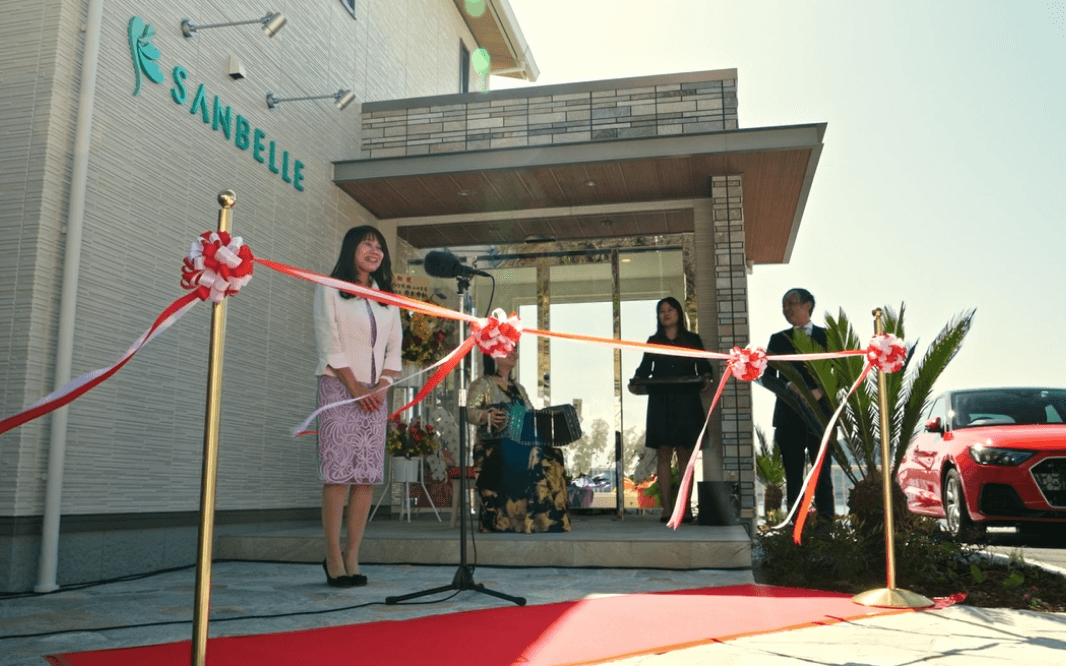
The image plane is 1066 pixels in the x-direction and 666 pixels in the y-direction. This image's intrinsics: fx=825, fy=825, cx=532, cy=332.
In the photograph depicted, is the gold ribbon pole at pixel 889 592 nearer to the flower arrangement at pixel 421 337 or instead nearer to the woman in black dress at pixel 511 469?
the woman in black dress at pixel 511 469

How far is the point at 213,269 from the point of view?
6.97 feet

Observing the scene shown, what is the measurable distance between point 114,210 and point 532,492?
3.13m

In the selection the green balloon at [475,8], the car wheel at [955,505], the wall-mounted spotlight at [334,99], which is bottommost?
the car wheel at [955,505]

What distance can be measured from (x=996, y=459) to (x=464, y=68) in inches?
390

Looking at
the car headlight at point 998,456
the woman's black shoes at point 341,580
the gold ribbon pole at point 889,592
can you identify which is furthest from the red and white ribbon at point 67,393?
the car headlight at point 998,456

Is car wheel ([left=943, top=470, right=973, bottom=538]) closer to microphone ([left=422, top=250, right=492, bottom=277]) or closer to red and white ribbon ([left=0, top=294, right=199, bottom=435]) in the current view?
microphone ([left=422, top=250, right=492, bottom=277])

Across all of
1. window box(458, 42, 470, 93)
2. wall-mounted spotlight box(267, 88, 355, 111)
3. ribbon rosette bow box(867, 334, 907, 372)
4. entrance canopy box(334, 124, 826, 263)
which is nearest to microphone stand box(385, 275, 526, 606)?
ribbon rosette bow box(867, 334, 907, 372)

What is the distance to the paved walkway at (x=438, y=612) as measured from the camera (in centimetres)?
273

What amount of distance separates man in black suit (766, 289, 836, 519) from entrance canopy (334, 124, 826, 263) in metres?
1.32

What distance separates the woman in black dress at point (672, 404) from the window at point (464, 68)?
7560mm

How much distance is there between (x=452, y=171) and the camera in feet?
23.1

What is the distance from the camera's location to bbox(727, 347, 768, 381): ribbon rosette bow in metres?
4.28

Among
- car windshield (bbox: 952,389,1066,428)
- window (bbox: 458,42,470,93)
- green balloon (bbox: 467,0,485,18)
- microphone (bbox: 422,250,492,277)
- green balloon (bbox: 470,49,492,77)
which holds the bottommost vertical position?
car windshield (bbox: 952,389,1066,428)

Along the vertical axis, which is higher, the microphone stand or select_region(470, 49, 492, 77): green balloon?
select_region(470, 49, 492, 77): green balloon
